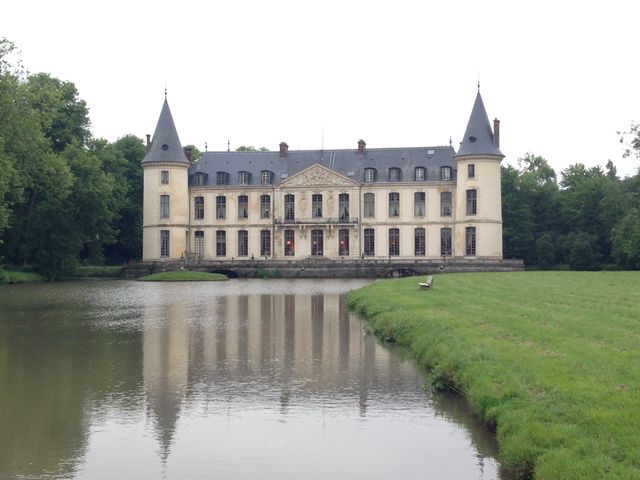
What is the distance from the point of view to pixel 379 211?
175ft

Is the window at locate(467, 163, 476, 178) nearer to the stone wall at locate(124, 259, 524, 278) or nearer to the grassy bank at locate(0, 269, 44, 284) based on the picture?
the stone wall at locate(124, 259, 524, 278)

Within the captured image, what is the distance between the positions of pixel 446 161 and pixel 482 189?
12.3ft

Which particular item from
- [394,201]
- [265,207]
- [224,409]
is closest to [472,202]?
[394,201]

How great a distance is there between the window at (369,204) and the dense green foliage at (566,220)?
32.1 ft

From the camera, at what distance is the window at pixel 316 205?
53.7m

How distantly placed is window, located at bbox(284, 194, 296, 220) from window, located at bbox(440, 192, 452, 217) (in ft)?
31.2

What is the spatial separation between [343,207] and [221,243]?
334 inches

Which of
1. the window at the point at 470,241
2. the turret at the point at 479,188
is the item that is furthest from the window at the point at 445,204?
the window at the point at 470,241

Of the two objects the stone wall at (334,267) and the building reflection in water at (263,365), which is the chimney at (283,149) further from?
the building reflection in water at (263,365)

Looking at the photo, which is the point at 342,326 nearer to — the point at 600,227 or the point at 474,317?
the point at 474,317

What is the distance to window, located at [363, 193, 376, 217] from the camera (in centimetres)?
5359

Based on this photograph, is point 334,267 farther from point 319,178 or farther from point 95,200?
point 95,200

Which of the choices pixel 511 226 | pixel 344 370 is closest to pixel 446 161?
pixel 511 226

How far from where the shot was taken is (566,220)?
5800cm
